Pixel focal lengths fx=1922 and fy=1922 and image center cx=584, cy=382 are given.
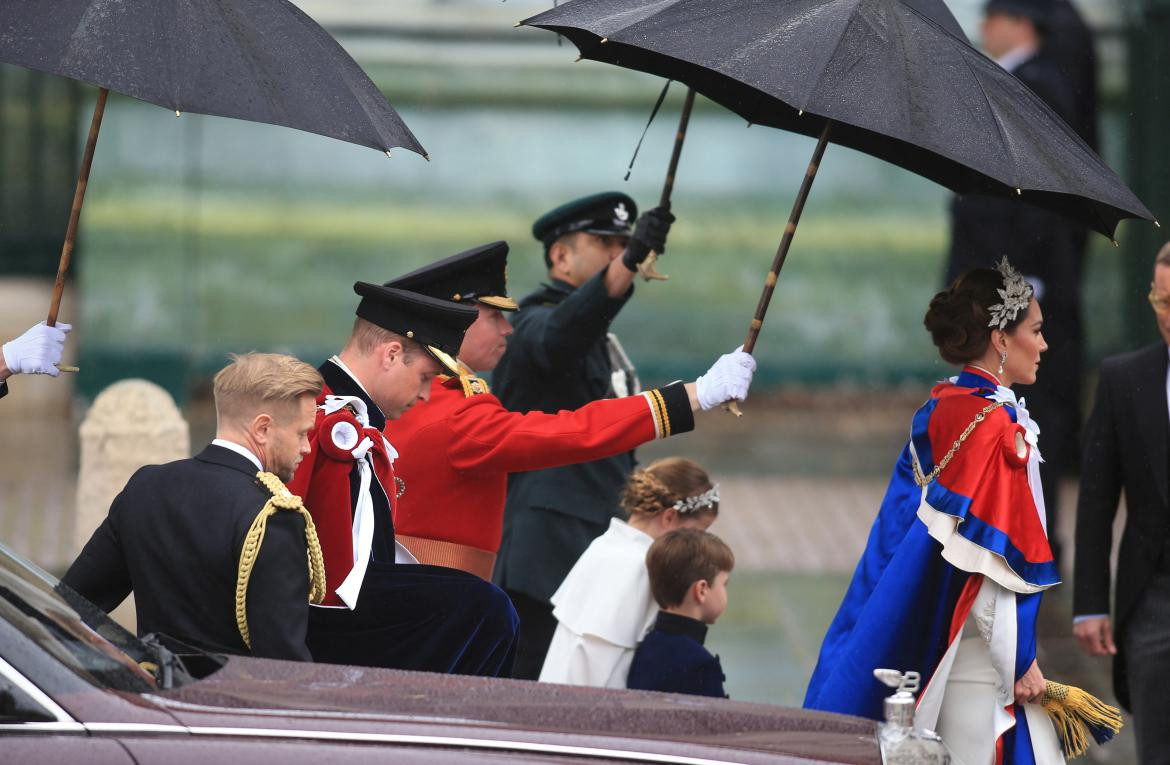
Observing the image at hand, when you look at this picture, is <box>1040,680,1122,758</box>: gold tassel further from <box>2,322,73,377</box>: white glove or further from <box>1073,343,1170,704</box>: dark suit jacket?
<box>2,322,73,377</box>: white glove

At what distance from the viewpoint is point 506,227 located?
12.5 m

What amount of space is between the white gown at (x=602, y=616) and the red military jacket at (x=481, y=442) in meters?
0.45

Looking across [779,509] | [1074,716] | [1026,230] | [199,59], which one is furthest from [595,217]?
[779,509]

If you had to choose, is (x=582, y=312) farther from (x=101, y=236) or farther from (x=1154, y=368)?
(x=101, y=236)

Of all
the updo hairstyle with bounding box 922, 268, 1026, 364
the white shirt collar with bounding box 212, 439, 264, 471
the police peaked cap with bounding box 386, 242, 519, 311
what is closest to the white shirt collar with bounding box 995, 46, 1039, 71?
the updo hairstyle with bounding box 922, 268, 1026, 364

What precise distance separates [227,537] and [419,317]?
40.1 inches

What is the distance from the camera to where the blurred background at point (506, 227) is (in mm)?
11969

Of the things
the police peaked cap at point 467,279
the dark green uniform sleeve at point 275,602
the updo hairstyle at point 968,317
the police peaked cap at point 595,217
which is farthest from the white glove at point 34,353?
the updo hairstyle at point 968,317

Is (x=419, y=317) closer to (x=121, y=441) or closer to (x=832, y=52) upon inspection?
(x=832, y=52)

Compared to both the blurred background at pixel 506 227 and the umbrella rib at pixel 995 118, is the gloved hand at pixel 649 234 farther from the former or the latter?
the blurred background at pixel 506 227

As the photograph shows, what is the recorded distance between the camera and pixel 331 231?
1248cm

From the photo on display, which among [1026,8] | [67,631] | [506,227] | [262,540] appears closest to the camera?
[67,631]

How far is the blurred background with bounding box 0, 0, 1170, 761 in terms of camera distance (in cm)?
1197

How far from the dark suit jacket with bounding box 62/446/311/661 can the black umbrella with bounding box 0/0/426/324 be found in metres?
0.86
